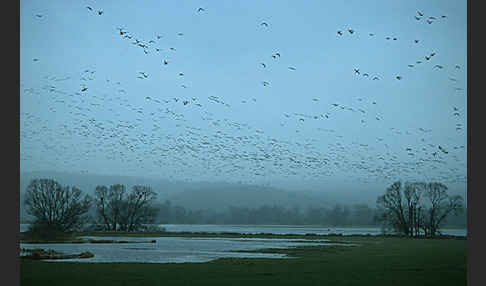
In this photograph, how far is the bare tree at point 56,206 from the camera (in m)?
95.3

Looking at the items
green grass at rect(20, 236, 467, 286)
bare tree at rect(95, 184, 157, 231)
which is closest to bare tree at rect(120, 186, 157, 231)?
bare tree at rect(95, 184, 157, 231)

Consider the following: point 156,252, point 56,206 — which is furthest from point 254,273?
point 56,206

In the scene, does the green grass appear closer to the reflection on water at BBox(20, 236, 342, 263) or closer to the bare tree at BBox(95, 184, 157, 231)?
the reflection on water at BBox(20, 236, 342, 263)

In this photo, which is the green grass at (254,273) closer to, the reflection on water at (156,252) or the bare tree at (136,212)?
the reflection on water at (156,252)

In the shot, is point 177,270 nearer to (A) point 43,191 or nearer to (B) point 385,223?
(A) point 43,191

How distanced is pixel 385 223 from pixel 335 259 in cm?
7255

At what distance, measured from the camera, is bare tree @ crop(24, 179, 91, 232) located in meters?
95.3

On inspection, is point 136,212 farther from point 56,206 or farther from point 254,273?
point 254,273

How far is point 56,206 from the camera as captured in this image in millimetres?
96750

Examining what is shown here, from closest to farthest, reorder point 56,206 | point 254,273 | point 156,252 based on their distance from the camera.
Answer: point 254,273 → point 156,252 → point 56,206

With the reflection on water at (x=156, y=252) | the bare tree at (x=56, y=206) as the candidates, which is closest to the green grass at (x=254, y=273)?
the reflection on water at (x=156, y=252)

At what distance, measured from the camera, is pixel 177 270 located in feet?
104

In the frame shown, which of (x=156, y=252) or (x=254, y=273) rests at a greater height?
(x=254, y=273)

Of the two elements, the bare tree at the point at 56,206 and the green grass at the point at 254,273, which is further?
the bare tree at the point at 56,206
